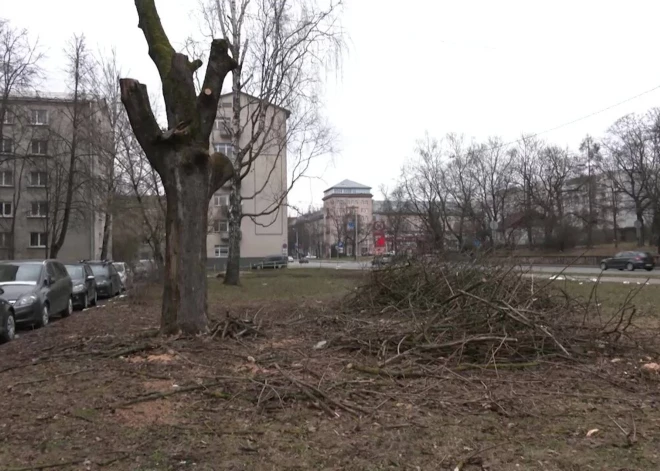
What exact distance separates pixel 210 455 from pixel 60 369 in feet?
12.2

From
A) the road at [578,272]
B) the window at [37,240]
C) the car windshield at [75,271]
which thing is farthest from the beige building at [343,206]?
the car windshield at [75,271]

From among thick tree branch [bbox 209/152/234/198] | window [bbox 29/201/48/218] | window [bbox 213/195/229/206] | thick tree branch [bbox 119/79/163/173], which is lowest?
thick tree branch [bbox 209/152/234/198]

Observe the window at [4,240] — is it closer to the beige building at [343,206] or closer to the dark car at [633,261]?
the dark car at [633,261]

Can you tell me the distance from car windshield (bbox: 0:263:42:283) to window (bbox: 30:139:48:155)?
2728cm

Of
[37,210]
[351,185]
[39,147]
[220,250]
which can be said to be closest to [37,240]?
[37,210]

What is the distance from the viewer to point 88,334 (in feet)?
32.6

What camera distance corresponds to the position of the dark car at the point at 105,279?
22438 mm

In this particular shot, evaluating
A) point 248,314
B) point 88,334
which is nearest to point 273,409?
point 88,334

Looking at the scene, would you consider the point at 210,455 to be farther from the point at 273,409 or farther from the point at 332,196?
the point at 332,196

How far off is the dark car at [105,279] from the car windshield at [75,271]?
11.2 ft

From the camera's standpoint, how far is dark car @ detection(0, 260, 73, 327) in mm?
12109

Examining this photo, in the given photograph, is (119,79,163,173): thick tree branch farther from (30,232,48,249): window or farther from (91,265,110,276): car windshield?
(30,232,48,249): window

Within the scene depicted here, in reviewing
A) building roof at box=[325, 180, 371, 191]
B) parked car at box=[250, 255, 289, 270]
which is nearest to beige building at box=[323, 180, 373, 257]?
building roof at box=[325, 180, 371, 191]

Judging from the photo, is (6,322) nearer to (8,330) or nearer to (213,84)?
(8,330)
